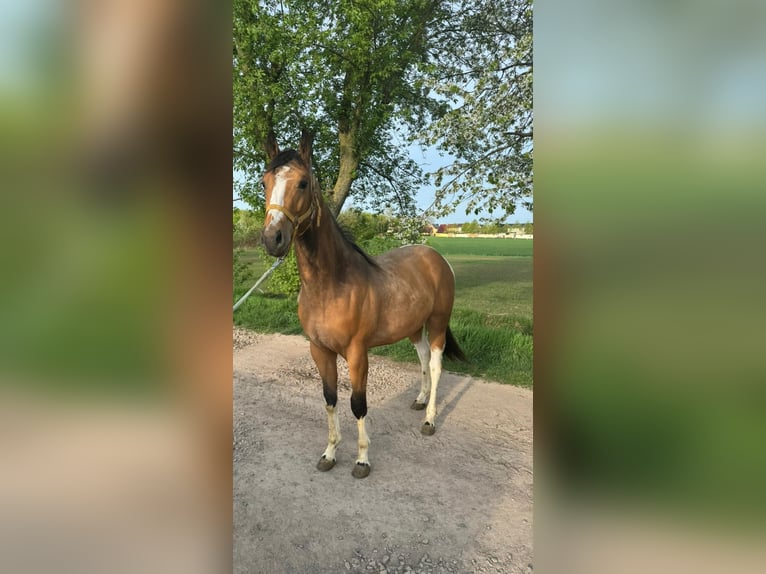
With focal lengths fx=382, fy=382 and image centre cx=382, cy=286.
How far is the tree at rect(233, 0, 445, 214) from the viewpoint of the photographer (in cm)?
711

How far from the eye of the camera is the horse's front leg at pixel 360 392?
3.53m

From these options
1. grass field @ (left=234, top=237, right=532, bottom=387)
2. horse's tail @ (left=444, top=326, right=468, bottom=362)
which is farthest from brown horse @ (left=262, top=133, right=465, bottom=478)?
grass field @ (left=234, top=237, right=532, bottom=387)

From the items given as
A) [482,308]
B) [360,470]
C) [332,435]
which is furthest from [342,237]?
[482,308]

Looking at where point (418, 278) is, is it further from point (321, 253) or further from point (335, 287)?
point (321, 253)

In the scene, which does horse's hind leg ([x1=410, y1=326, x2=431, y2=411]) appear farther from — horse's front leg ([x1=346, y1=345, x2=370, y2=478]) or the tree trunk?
the tree trunk

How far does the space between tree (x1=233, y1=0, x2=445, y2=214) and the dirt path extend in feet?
15.3
